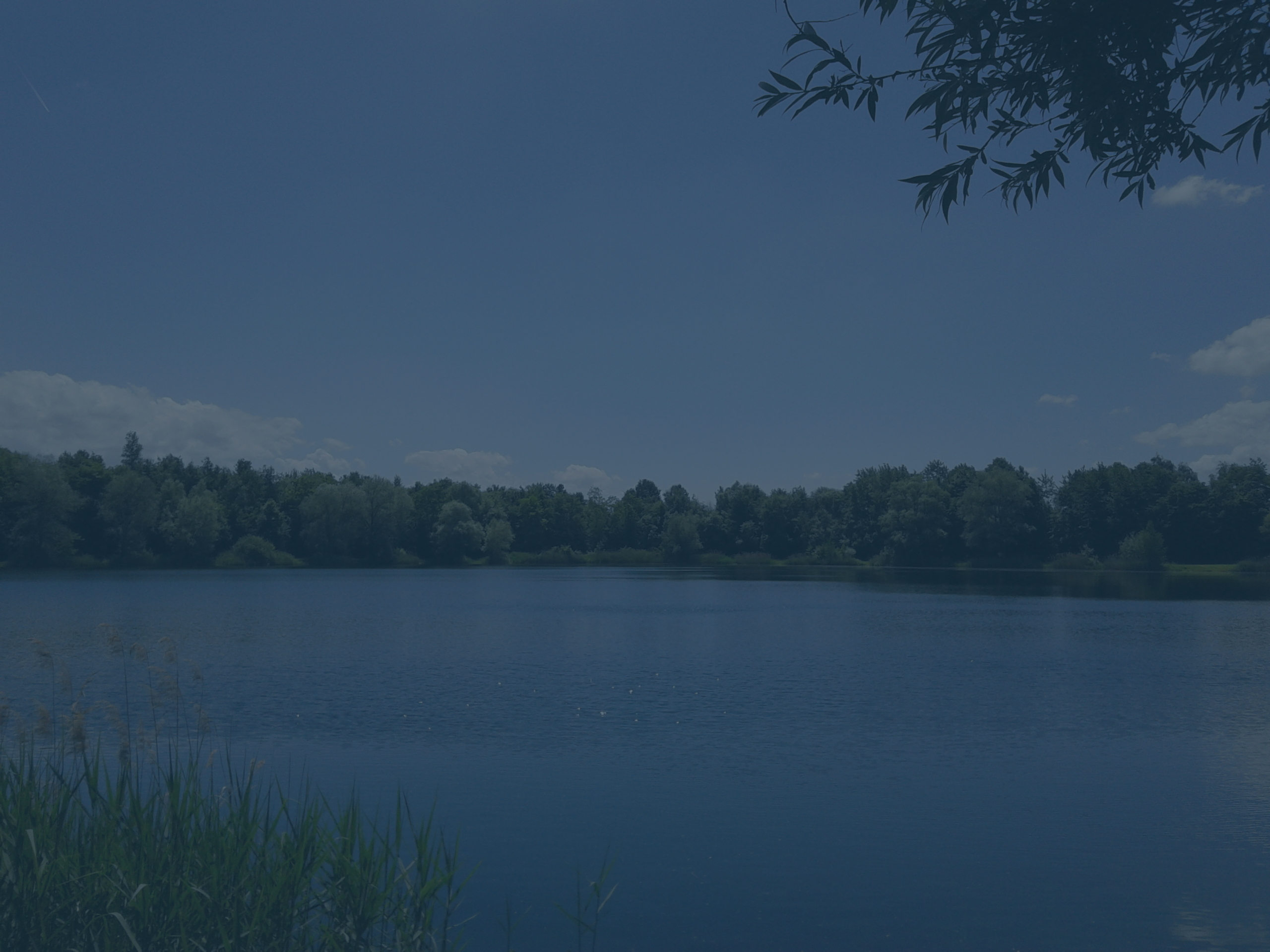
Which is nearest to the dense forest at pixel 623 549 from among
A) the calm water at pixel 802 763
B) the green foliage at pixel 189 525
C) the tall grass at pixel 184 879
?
the green foliage at pixel 189 525

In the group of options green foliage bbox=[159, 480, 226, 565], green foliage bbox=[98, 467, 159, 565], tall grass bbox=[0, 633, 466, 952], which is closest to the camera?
tall grass bbox=[0, 633, 466, 952]

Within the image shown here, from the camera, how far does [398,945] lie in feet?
19.3

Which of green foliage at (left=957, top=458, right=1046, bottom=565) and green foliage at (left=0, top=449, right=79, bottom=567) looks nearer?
green foliage at (left=0, top=449, right=79, bottom=567)

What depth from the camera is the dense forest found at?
9738 cm

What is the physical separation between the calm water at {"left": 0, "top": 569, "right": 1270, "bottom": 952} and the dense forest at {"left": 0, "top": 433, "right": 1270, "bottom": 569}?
70.5 m

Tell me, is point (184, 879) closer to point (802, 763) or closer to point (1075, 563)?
point (802, 763)

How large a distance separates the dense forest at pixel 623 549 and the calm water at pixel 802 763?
70.5m

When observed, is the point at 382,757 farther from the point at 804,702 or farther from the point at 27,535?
the point at 27,535

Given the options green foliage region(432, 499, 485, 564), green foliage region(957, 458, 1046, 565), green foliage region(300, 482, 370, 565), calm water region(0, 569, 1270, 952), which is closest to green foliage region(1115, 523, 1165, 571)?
green foliage region(957, 458, 1046, 565)

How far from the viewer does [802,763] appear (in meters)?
13.9

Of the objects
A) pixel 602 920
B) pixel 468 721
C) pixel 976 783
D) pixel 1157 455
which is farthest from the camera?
pixel 1157 455

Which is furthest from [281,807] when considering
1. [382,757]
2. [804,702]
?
[804,702]

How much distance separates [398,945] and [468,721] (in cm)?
1096

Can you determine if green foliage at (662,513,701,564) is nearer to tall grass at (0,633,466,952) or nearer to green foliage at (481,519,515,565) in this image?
green foliage at (481,519,515,565)
